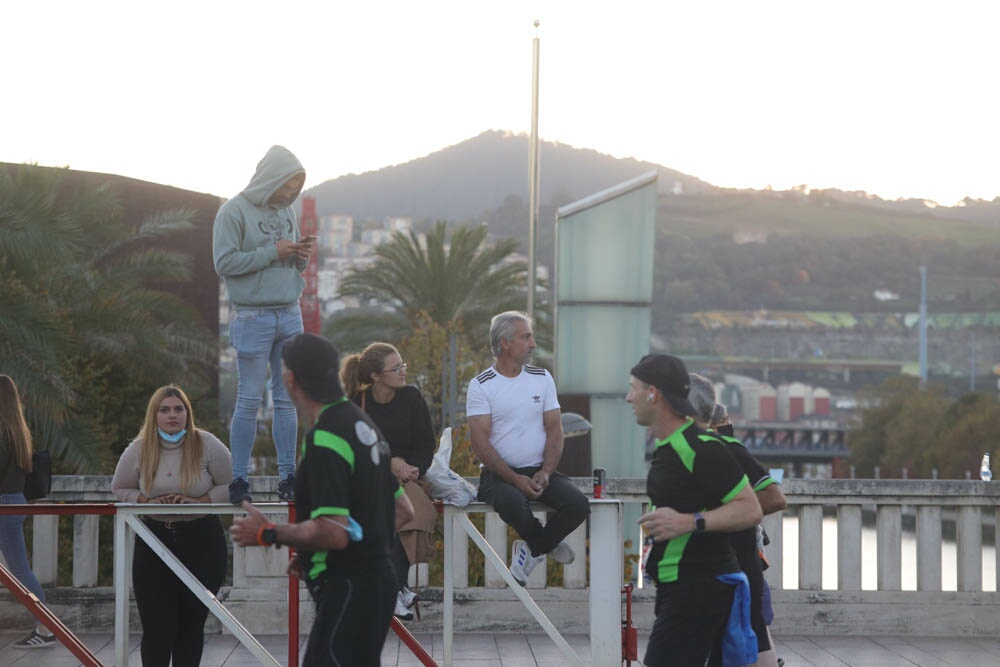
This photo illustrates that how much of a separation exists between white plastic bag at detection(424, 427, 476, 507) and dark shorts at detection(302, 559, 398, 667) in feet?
7.29

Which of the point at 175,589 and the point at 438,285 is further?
the point at 438,285

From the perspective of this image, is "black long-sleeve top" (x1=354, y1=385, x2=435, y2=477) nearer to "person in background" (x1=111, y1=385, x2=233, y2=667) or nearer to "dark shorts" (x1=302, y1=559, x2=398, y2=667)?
"person in background" (x1=111, y1=385, x2=233, y2=667)

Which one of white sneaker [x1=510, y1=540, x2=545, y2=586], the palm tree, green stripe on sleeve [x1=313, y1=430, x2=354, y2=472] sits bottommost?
white sneaker [x1=510, y1=540, x2=545, y2=586]

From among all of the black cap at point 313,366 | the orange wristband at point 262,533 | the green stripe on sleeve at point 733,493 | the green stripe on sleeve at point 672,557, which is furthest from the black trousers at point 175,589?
the green stripe on sleeve at point 733,493

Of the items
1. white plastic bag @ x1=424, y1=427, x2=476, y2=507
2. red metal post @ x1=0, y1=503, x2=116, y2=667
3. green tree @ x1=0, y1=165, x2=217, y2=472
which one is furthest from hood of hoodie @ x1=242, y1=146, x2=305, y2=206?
green tree @ x1=0, y1=165, x2=217, y2=472

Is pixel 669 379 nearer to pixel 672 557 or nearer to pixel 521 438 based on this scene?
pixel 672 557

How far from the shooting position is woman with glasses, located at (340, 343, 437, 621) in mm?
6914

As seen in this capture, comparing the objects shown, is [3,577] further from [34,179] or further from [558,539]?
[34,179]

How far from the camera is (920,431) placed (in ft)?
379

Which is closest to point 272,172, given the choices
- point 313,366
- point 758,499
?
point 313,366

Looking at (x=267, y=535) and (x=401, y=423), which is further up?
(x=401, y=423)

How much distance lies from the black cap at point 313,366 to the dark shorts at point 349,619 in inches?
25.3

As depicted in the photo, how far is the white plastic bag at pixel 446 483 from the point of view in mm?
6785

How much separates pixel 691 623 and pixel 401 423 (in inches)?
98.3
